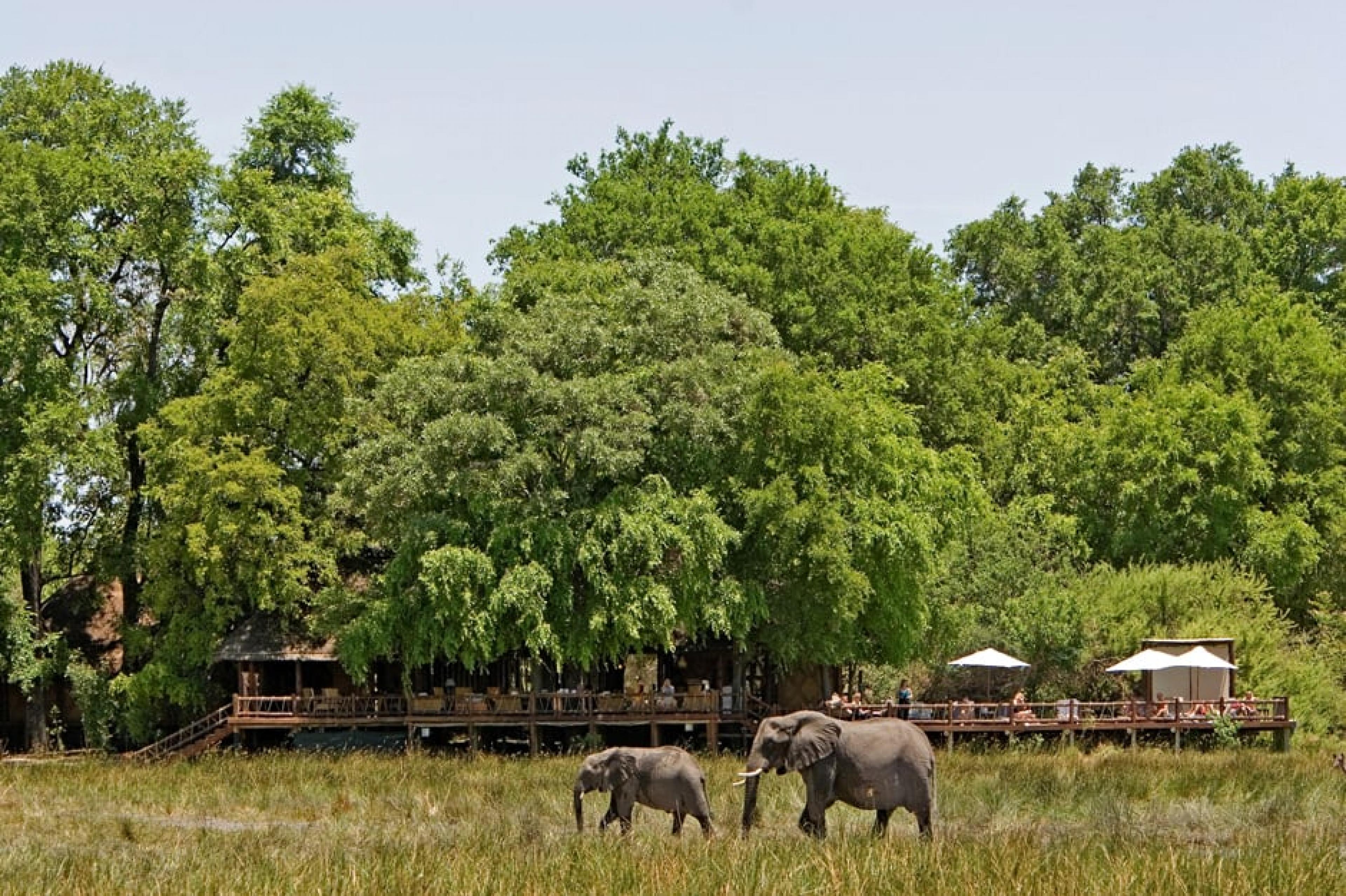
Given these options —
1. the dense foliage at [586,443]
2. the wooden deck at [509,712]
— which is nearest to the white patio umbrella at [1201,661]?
the dense foliage at [586,443]

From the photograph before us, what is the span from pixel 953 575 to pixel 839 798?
25339 millimetres

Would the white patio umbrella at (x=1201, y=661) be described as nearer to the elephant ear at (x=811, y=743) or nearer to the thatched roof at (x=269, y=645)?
the thatched roof at (x=269, y=645)

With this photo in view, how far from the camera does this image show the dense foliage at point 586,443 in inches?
1590

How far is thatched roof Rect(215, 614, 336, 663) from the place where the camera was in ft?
147

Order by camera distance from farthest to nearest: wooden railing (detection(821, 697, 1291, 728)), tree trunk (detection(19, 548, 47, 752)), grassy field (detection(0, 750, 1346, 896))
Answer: tree trunk (detection(19, 548, 47, 752)) < wooden railing (detection(821, 697, 1291, 728)) < grassy field (detection(0, 750, 1346, 896))

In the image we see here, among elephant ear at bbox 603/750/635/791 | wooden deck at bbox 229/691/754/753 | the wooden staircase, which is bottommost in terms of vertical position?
the wooden staircase

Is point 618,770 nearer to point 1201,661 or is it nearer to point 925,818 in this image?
point 925,818

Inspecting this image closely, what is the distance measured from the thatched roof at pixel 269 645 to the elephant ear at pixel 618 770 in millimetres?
22569

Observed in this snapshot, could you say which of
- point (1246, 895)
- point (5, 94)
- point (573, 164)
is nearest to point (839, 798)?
point (1246, 895)

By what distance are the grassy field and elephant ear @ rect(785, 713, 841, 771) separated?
2.85 feet

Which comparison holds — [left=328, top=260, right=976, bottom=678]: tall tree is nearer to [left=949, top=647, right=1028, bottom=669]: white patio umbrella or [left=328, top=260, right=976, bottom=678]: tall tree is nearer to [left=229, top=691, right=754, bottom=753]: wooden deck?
[left=949, top=647, right=1028, bottom=669]: white patio umbrella

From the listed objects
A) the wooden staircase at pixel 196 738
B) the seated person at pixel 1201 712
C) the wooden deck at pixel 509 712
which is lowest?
the wooden staircase at pixel 196 738

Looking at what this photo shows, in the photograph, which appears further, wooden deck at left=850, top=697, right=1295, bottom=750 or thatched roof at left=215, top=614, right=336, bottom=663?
thatched roof at left=215, top=614, right=336, bottom=663

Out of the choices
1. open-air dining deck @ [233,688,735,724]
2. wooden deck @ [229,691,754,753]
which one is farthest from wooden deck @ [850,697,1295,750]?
open-air dining deck @ [233,688,735,724]
